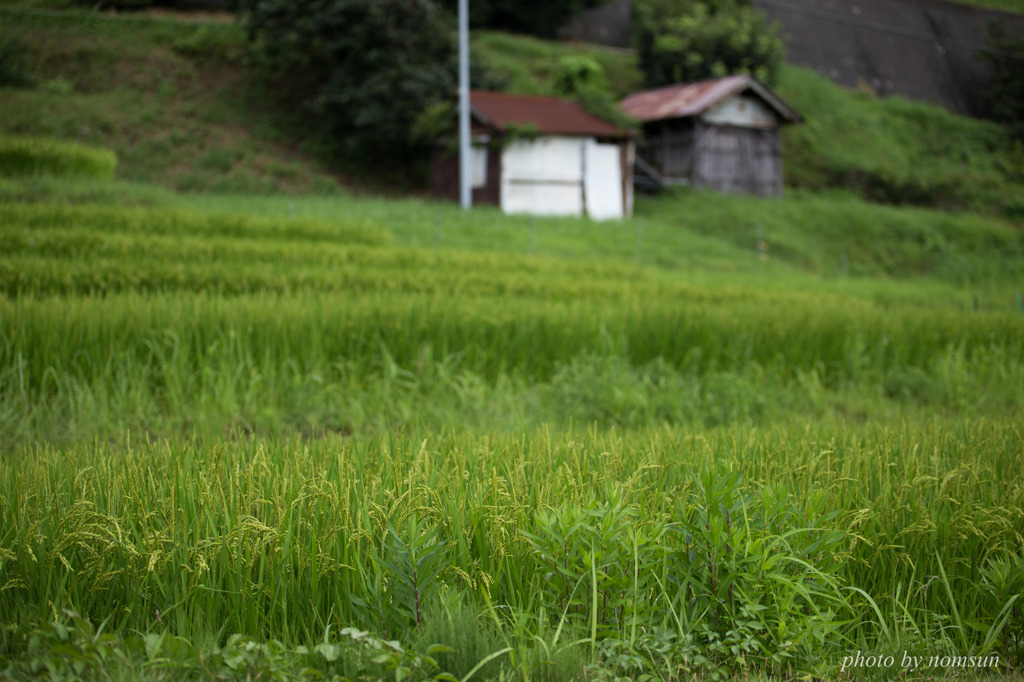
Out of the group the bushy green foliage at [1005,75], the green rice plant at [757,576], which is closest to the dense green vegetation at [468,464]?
the green rice plant at [757,576]

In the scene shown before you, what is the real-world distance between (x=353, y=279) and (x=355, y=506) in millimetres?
5968

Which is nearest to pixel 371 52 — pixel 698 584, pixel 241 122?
pixel 241 122

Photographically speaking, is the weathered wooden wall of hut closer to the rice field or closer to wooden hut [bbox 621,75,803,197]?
wooden hut [bbox 621,75,803,197]

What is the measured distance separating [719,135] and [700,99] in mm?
1691

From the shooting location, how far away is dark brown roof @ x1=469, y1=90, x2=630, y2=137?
20609 millimetres

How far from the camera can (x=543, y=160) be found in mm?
21453

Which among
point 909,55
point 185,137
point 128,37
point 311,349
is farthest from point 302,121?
point 909,55

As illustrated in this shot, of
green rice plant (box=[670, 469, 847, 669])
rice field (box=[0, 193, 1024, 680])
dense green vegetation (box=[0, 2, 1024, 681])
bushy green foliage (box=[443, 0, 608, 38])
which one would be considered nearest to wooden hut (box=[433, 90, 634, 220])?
dense green vegetation (box=[0, 2, 1024, 681])

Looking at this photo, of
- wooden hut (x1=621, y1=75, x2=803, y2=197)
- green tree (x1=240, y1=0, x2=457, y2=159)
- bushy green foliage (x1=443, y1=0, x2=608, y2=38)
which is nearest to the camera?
green tree (x1=240, y1=0, x2=457, y2=159)

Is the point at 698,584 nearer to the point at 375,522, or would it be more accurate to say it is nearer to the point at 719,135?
the point at 375,522

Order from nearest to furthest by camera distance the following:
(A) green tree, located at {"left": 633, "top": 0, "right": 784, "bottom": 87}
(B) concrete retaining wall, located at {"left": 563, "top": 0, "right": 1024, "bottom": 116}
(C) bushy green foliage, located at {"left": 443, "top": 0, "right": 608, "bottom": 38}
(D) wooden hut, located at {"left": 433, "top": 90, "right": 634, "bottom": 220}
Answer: (D) wooden hut, located at {"left": 433, "top": 90, "right": 634, "bottom": 220} → (A) green tree, located at {"left": 633, "top": 0, "right": 784, "bottom": 87} → (C) bushy green foliage, located at {"left": 443, "top": 0, "right": 608, "bottom": 38} → (B) concrete retaining wall, located at {"left": 563, "top": 0, "right": 1024, "bottom": 116}

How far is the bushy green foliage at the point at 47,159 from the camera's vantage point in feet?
45.2

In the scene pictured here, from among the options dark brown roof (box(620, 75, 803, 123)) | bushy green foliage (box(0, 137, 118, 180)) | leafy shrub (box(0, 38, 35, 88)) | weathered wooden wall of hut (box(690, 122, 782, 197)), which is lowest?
bushy green foliage (box(0, 137, 118, 180))

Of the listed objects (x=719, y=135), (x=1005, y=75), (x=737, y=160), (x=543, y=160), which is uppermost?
(x=1005, y=75)
